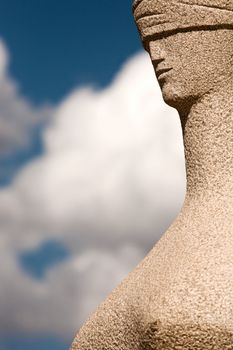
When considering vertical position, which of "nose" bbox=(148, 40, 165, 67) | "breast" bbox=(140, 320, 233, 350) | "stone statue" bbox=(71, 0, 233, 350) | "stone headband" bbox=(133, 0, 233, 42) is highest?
"stone headband" bbox=(133, 0, 233, 42)

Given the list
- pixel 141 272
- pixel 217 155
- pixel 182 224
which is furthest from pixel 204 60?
pixel 141 272

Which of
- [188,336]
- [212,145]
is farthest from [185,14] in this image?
[188,336]

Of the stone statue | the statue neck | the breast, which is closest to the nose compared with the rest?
the stone statue

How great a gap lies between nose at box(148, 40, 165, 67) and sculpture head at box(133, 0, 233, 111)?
0.03 m

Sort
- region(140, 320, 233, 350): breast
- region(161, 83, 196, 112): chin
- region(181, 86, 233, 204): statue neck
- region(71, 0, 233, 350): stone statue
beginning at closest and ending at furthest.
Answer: region(140, 320, 233, 350): breast
region(71, 0, 233, 350): stone statue
region(181, 86, 233, 204): statue neck
region(161, 83, 196, 112): chin

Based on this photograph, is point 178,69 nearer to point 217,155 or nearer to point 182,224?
point 217,155

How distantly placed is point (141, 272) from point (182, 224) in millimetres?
405

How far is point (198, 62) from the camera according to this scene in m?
5.73

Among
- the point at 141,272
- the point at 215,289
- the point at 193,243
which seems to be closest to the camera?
the point at 215,289

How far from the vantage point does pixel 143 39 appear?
19.8 feet

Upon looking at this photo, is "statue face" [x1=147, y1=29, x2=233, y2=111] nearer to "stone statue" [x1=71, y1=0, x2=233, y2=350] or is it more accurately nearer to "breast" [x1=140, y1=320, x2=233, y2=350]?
"stone statue" [x1=71, y1=0, x2=233, y2=350]

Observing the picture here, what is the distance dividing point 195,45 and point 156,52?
297 millimetres

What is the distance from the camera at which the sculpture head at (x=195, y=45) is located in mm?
5719

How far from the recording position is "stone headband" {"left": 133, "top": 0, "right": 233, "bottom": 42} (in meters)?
5.71
